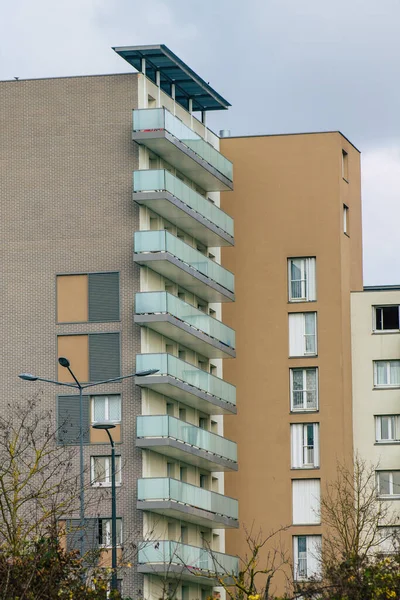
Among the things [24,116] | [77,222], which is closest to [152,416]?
[77,222]

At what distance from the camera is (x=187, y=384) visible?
72.6m

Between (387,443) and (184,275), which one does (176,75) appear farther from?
(387,443)

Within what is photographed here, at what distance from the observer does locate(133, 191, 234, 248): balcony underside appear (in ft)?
235

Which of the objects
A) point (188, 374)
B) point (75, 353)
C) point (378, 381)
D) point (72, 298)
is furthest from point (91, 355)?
point (378, 381)

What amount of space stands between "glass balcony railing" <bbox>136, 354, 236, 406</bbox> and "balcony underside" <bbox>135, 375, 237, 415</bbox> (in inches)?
7.4

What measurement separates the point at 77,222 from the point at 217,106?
36.5 ft

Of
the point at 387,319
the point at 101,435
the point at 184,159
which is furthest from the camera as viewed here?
the point at 387,319

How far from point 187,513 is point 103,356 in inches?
273

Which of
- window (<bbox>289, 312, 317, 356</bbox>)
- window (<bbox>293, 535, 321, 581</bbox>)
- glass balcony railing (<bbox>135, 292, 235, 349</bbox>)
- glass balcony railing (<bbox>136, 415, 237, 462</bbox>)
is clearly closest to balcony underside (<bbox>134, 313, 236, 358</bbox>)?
glass balcony railing (<bbox>135, 292, 235, 349</bbox>)

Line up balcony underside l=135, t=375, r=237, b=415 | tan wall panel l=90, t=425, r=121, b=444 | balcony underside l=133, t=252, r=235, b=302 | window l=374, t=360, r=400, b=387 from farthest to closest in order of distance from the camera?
window l=374, t=360, r=400, b=387
balcony underside l=133, t=252, r=235, b=302
balcony underside l=135, t=375, r=237, b=415
tan wall panel l=90, t=425, r=121, b=444

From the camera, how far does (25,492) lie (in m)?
68.7

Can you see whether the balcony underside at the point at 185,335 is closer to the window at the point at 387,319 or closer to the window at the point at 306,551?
the window at the point at 387,319

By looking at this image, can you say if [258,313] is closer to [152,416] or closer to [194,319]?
[194,319]

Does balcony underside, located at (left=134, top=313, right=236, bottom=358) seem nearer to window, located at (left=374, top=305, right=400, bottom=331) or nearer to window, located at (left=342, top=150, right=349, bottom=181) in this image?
window, located at (left=374, top=305, right=400, bottom=331)
